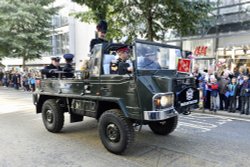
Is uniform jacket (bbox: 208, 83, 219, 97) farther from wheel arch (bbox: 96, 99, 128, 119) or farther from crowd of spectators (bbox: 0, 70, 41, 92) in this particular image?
crowd of spectators (bbox: 0, 70, 41, 92)

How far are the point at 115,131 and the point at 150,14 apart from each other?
7.92m

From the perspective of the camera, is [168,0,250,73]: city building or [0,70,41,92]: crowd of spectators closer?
[168,0,250,73]: city building

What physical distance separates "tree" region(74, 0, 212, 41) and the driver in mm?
5893

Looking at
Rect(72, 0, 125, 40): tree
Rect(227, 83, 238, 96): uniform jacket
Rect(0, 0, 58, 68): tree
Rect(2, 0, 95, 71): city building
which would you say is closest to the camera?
Rect(227, 83, 238, 96): uniform jacket

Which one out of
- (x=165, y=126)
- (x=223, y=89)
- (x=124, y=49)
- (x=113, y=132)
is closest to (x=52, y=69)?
(x=124, y=49)

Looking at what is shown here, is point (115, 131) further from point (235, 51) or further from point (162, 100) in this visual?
point (235, 51)

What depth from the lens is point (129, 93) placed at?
4984mm

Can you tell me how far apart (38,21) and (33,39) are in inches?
72.3

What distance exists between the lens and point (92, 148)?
18.9ft

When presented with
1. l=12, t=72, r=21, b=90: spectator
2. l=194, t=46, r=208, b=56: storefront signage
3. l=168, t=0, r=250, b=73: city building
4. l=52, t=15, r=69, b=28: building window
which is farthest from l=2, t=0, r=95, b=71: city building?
l=168, t=0, r=250, b=73: city building

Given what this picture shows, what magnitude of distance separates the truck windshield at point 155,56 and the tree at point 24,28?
18.4 metres

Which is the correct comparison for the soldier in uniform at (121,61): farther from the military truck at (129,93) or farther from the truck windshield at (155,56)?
the truck windshield at (155,56)

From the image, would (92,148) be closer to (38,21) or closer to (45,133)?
(45,133)

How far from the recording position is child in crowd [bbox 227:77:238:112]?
31.9 feet
